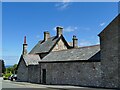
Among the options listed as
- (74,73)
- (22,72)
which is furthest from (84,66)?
(22,72)

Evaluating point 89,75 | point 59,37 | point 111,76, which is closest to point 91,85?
point 89,75

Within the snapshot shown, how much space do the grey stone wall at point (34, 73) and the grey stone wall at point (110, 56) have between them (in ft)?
43.4

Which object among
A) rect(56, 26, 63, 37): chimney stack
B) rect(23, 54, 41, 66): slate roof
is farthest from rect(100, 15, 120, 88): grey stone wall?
rect(56, 26, 63, 37): chimney stack

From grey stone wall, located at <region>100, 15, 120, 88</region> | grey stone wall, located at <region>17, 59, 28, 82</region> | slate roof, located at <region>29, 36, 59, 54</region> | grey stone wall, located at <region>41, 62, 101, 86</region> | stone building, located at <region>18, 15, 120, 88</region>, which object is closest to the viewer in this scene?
grey stone wall, located at <region>100, 15, 120, 88</region>

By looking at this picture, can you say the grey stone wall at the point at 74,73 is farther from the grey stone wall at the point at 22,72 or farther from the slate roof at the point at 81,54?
the grey stone wall at the point at 22,72

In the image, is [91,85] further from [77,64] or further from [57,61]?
[57,61]

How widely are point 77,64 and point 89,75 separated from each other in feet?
8.05

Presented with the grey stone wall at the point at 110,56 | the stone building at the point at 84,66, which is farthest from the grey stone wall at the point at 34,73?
the grey stone wall at the point at 110,56

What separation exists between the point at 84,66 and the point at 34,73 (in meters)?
11.9

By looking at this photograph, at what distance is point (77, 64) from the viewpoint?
1139 inches

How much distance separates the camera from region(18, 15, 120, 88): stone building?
957 inches

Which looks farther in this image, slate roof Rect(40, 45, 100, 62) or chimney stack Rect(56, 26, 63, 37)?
chimney stack Rect(56, 26, 63, 37)

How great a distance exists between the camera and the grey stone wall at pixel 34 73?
3622 cm

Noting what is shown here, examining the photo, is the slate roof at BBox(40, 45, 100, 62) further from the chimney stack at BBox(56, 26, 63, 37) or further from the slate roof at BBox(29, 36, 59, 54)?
the chimney stack at BBox(56, 26, 63, 37)
